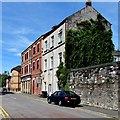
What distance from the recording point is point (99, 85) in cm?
2275

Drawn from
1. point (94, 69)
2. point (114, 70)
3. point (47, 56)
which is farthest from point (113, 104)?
point (47, 56)

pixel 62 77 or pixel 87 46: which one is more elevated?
pixel 87 46

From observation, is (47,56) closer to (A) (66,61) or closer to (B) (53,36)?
(B) (53,36)

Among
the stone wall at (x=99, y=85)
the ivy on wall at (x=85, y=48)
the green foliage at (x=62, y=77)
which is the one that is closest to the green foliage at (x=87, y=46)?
the ivy on wall at (x=85, y=48)

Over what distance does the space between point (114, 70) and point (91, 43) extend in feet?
41.6

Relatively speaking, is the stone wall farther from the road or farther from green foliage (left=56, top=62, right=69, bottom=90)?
green foliage (left=56, top=62, right=69, bottom=90)

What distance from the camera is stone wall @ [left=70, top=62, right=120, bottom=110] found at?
2042cm

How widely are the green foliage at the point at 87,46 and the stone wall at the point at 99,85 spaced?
4.56 meters

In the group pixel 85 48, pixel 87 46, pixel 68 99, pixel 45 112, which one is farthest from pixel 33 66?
pixel 45 112

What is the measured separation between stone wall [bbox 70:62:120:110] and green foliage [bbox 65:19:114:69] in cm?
456

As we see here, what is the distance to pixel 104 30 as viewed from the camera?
3484 cm

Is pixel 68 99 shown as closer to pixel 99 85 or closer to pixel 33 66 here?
pixel 99 85

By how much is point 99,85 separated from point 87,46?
10.8 meters

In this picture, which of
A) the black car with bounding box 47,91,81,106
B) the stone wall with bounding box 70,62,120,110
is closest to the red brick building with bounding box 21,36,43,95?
the stone wall with bounding box 70,62,120,110
